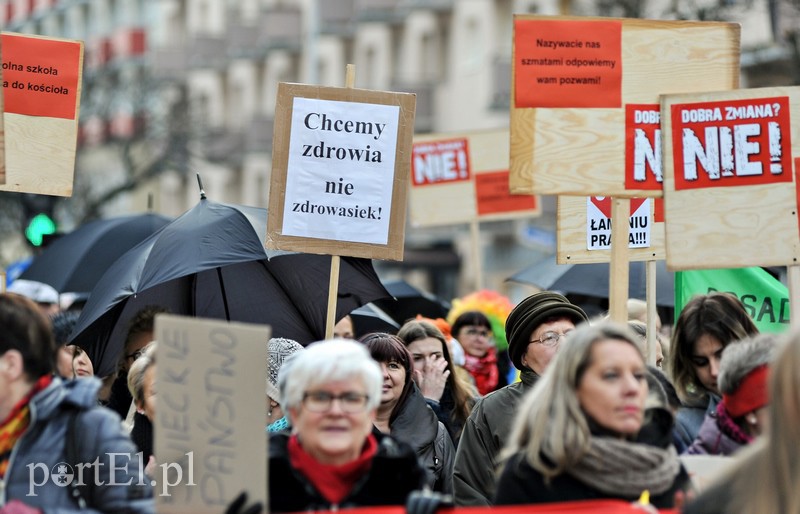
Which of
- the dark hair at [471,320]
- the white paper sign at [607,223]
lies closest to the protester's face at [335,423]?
the white paper sign at [607,223]

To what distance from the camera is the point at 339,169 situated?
799 cm

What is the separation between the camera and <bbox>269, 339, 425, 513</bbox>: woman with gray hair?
5.34m

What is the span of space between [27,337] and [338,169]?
2.75 meters

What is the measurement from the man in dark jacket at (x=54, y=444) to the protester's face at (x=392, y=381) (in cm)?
289

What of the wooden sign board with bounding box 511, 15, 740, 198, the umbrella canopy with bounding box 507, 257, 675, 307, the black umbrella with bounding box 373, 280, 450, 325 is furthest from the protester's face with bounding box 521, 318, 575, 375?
the black umbrella with bounding box 373, 280, 450, 325

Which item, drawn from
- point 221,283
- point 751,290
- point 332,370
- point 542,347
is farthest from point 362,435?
point 751,290

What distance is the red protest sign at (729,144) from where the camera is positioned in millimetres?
7324

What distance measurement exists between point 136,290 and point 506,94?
26031 millimetres

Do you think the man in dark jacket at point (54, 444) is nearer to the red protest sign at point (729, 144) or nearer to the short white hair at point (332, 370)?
the short white hair at point (332, 370)

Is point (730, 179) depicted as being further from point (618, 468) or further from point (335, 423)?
point (335, 423)

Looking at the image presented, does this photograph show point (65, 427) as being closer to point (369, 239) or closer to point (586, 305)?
point (369, 239)

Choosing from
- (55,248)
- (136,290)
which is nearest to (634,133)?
(136,290)

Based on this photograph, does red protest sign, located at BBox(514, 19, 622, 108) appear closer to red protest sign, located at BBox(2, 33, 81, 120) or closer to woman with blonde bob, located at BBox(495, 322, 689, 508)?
woman with blonde bob, located at BBox(495, 322, 689, 508)

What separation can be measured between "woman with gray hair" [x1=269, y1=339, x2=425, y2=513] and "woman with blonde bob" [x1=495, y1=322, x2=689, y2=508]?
0.36 meters
